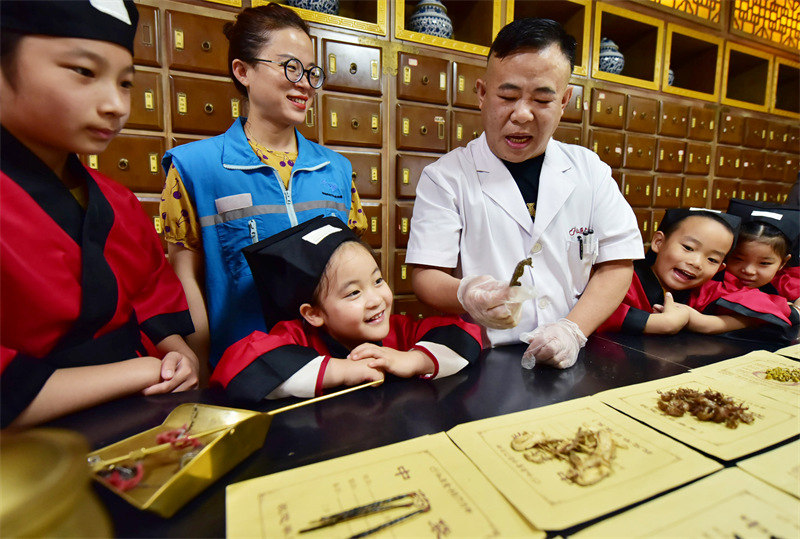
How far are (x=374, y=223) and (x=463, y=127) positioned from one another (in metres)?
0.91

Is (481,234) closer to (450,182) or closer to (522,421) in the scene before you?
(450,182)

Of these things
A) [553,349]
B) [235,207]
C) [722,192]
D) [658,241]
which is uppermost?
[722,192]

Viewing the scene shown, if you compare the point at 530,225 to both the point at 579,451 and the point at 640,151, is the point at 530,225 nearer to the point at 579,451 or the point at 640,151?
the point at 579,451

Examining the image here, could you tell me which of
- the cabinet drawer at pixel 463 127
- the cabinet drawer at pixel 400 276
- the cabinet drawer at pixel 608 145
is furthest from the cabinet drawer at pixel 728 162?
the cabinet drawer at pixel 400 276

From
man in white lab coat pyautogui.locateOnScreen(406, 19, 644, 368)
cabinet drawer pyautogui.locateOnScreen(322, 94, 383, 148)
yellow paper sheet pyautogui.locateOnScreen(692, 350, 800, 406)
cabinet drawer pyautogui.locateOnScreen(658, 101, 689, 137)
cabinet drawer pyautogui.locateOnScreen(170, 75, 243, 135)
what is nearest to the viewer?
yellow paper sheet pyautogui.locateOnScreen(692, 350, 800, 406)

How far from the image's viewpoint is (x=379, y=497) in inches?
19.7

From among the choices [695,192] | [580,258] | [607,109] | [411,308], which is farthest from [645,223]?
[580,258]

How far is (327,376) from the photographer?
79 cm

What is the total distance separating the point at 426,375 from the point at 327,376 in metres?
0.21

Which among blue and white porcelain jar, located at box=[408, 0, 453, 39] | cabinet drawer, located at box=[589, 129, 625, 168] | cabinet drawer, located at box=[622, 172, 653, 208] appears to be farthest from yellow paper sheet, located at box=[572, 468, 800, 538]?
cabinet drawer, located at box=[622, 172, 653, 208]

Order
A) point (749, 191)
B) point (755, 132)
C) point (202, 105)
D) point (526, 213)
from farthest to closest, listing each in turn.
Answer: point (749, 191), point (755, 132), point (202, 105), point (526, 213)

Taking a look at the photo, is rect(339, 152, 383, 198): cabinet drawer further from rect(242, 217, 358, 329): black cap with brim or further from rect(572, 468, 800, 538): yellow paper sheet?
rect(572, 468, 800, 538): yellow paper sheet

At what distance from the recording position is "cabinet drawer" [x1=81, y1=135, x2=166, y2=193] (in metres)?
1.98

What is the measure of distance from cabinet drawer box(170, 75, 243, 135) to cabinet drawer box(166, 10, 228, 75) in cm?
7
